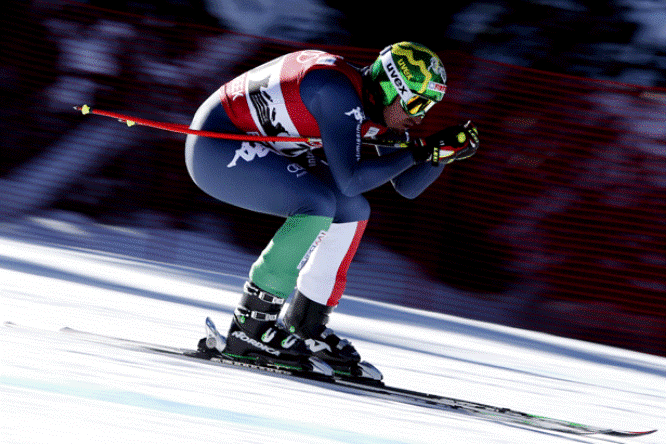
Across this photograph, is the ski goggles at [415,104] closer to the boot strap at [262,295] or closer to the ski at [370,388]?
the boot strap at [262,295]

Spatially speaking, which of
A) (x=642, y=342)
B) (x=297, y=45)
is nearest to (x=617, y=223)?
(x=642, y=342)

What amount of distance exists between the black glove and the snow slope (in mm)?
945

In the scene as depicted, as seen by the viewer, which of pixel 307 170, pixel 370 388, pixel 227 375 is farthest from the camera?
pixel 307 170

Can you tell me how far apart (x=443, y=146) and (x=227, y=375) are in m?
1.18

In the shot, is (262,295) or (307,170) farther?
(307,170)

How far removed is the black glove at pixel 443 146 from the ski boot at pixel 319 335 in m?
0.79

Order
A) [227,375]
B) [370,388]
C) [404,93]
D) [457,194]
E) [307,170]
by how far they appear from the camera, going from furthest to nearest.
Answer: [457,194] → [307,170] → [404,93] → [370,388] → [227,375]

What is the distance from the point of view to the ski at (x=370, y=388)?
346cm

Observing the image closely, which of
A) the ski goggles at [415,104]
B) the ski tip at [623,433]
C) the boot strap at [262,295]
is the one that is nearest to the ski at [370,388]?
the ski tip at [623,433]

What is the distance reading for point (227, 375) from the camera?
11.3ft

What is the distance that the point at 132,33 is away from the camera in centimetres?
951

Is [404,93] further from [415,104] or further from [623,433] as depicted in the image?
[623,433]

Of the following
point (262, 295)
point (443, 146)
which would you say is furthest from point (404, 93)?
point (262, 295)

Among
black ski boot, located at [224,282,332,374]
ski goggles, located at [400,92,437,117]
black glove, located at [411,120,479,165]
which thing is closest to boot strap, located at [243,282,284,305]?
black ski boot, located at [224,282,332,374]
